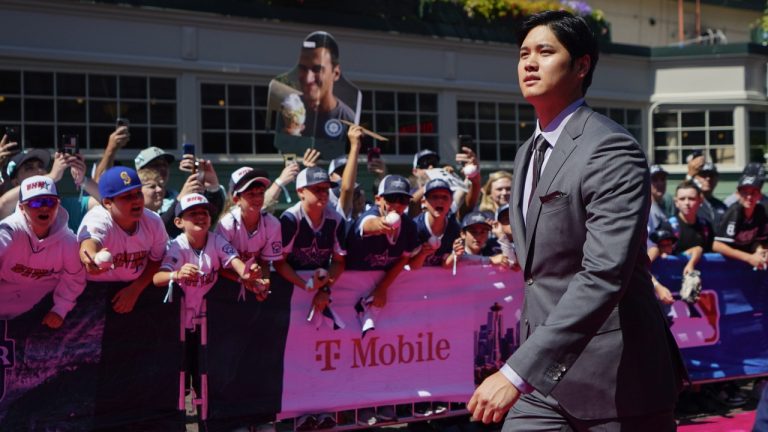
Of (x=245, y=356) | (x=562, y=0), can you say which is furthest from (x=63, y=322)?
(x=562, y=0)

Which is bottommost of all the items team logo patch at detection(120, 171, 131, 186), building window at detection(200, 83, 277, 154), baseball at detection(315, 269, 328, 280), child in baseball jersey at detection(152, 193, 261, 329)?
baseball at detection(315, 269, 328, 280)

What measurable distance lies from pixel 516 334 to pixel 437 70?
8.66 metres

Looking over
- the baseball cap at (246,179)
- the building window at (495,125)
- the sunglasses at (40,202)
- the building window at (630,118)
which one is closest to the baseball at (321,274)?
the baseball cap at (246,179)

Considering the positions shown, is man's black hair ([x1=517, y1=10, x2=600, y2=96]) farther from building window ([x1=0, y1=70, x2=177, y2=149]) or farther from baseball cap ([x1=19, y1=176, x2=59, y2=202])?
building window ([x1=0, y1=70, x2=177, y2=149])

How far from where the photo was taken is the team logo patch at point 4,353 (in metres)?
5.09

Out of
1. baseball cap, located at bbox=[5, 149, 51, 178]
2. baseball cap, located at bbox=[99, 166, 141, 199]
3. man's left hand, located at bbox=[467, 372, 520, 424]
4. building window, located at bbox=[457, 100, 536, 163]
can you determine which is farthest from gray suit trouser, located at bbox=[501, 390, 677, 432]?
building window, located at bbox=[457, 100, 536, 163]

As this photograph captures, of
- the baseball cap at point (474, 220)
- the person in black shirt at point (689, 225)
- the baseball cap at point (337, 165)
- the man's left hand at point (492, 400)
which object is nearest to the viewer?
the man's left hand at point (492, 400)

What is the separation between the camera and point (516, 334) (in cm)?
693

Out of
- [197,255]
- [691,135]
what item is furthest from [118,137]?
[691,135]

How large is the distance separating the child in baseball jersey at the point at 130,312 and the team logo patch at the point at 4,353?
50 centimetres

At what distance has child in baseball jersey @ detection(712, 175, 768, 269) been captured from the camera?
7844 mm

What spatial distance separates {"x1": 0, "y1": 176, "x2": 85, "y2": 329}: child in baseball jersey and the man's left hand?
3.37m

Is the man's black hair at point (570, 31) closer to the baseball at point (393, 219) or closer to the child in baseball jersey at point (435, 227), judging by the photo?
the baseball at point (393, 219)

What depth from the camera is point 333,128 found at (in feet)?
27.7
